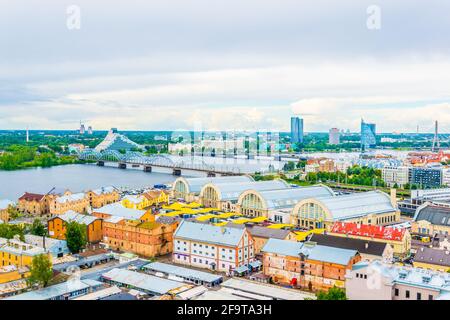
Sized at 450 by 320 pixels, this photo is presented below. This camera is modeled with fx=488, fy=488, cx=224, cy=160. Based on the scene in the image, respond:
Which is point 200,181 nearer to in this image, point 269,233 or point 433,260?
point 269,233

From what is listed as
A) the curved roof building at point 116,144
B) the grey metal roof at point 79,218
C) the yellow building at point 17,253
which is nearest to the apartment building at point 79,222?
the grey metal roof at point 79,218

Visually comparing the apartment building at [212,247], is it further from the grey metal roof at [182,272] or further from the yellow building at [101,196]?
the yellow building at [101,196]

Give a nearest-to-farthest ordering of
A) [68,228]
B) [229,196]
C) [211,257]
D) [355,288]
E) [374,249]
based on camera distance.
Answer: [355,288], [374,249], [211,257], [68,228], [229,196]

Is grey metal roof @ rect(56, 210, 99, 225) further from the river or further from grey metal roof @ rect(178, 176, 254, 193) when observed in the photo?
the river

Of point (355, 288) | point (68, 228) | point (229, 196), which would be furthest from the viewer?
point (229, 196)
